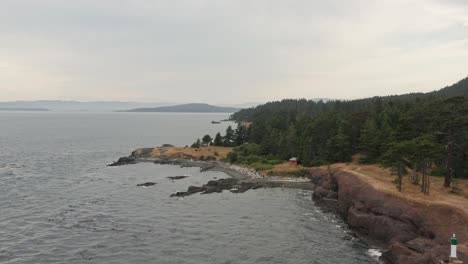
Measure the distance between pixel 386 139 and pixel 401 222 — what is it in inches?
1347

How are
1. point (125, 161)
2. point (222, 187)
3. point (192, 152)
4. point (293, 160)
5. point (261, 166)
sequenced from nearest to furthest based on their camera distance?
1. point (222, 187)
2. point (261, 166)
3. point (293, 160)
4. point (125, 161)
5. point (192, 152)

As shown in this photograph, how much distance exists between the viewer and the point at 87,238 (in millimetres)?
43906

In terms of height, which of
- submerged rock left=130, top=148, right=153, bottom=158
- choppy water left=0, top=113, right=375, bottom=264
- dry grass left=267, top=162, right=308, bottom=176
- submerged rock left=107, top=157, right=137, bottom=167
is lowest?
choppy water left=0, top=113, right=375, bottom=264

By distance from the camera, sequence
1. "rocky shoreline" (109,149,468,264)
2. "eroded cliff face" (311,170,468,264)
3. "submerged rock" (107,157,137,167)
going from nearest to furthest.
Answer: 1. "eroded cliff face" (311,170,468,264)
2. "rocky shoreline" (109,149,468,264)
3. "submerged rock" (107,157,137,167)

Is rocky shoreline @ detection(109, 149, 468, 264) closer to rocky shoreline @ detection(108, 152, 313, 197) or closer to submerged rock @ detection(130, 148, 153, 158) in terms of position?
rocky shoreline @ detection(108, 152, 313, 197)

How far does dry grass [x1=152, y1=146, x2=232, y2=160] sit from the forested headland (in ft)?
22.3

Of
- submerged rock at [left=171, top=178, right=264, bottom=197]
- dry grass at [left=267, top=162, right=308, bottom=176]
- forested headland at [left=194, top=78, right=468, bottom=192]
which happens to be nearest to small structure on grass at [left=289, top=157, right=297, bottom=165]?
forested headland at [left=194, top=78, right=468, bottom=192]

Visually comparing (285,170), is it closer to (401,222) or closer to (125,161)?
(401,222)

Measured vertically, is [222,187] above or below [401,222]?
below

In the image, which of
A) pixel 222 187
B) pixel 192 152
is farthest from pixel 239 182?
pixel 192 152

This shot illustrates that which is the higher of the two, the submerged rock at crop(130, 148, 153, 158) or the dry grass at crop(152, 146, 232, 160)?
the dry grass at crop(152, 146, 232, 160)

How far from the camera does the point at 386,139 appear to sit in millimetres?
73750

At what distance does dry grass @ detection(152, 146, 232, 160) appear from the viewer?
108 meters

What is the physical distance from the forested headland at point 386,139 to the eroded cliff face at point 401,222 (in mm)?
5889
